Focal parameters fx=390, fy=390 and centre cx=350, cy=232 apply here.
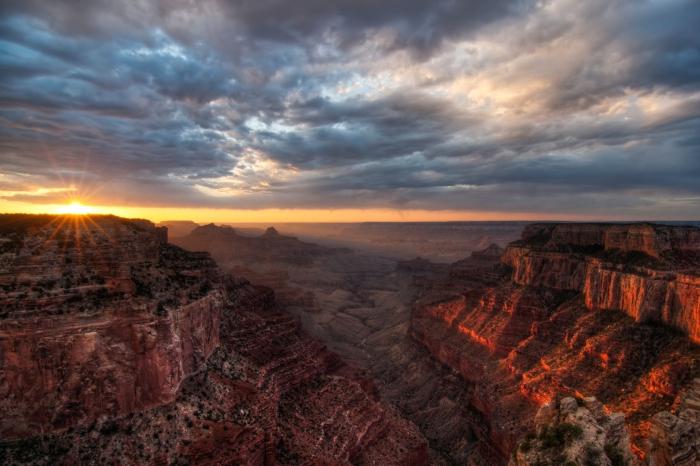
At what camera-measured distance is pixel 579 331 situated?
50.9 metres

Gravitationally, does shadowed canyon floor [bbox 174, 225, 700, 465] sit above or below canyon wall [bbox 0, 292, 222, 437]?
below

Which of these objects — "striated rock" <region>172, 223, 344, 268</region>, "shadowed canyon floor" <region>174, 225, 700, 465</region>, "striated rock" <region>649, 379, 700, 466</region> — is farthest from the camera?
"striated rock" <region>172, 223, 344, 268</region>

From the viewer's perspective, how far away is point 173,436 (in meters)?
27.6

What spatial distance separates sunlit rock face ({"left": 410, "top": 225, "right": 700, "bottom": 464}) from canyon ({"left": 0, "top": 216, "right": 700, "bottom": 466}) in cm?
25

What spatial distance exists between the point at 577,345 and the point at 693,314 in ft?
42.5

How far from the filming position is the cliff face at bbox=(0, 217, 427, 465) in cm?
2461

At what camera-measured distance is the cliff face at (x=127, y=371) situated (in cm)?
2461

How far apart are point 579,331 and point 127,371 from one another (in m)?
51.4

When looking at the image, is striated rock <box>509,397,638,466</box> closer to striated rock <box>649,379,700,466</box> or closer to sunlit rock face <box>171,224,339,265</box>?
striated rock <box>649,379,700,466</box>

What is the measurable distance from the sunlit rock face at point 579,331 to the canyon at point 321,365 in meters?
0.25

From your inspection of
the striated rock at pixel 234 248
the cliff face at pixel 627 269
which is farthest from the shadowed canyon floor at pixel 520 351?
the striated rock at pixel 234 248

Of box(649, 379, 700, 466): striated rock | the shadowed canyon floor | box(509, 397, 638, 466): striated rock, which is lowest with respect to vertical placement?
the shadowed canyon floor

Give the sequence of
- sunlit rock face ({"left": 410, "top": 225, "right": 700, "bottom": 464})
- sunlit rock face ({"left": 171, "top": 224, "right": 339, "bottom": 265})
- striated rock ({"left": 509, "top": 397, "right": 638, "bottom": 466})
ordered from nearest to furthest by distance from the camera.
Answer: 1. striated rock ({"left": 509, "top": 397, "right": 638, "bottom": 466})
2. sunlit rock face ({"left": 410, "top": 225, "right": 700, "bottom": 464})
3. sunlit rock face ({"left": 171, "top": 224, "right": 339, "bottom": 265})

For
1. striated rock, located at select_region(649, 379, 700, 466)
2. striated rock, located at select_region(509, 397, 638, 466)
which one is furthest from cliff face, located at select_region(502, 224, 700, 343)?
striated rock, located at select_region(509, 397, 638, 466)
